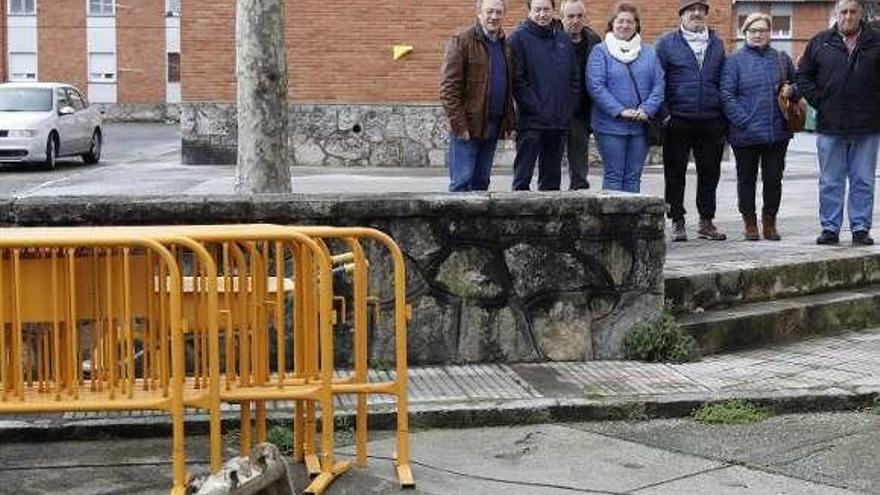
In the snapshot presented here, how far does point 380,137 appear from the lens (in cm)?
2102

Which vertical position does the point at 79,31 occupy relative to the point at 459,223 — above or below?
above

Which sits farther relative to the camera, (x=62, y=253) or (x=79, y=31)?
(x=79, y=31)

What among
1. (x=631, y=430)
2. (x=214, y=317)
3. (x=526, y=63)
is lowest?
(x=631, y=430)

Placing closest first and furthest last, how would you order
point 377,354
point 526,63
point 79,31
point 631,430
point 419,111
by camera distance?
point 631,430 → point 377,354 → point 526,63 → point 419,111 → point 79,31

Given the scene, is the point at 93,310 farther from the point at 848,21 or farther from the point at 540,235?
the point at 848,21

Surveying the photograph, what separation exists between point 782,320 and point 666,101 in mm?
2365

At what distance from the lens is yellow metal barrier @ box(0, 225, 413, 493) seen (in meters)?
4.95

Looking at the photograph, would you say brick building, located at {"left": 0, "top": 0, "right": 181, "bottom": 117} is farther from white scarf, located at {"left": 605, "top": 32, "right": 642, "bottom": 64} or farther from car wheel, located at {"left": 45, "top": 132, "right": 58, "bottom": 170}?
white scarf, located at {"left": 605, "top": 32, "right": 642, "bottom": 64}

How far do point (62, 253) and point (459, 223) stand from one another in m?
2.73

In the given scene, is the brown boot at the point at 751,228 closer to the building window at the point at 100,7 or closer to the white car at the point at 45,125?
the white car at the point at 45,125

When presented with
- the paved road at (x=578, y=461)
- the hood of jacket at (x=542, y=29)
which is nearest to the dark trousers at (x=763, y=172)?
the hood of jacket at (x=542, y=29)

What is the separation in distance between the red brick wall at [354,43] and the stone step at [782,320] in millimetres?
13214

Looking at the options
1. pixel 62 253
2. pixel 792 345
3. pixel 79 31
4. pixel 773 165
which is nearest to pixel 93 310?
pixel 62 253

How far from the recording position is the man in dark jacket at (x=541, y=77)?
355 inches
